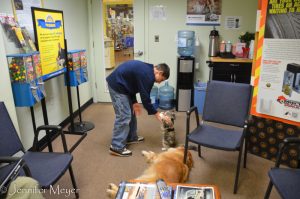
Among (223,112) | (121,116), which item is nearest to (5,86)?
(121,116)

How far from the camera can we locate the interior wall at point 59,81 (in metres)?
2.33

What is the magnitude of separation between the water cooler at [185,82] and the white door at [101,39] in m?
0.75

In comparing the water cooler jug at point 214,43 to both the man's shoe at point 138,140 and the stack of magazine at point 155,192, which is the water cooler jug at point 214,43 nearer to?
the man's shoe at point 138,140

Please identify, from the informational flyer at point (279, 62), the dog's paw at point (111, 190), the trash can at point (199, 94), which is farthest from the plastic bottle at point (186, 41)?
the dog's paw at point (111, 190)

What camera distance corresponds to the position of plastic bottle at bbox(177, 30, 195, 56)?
410 cm

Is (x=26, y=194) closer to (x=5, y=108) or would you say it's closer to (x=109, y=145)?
(x=5, y=108)

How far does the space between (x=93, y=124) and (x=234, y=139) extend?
214 cm

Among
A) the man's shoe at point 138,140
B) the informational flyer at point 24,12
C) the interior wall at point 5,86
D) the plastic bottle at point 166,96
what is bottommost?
the man's shoe at point 138,140

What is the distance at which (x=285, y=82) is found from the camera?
7.81 ft

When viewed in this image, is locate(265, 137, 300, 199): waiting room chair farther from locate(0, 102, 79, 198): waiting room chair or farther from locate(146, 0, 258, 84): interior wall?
locate(146, 0, 258, 84): interior wall

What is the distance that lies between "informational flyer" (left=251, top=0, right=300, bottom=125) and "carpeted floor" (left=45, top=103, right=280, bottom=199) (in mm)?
643

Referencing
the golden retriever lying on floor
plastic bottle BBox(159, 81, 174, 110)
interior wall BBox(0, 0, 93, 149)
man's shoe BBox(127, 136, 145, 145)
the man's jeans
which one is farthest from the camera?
plastic bottle BBox(159, 81, 174, 110)

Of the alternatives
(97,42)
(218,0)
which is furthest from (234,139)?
(97,42)

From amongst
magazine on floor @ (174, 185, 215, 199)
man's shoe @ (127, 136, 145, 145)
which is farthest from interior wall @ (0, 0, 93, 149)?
magazine on floor @ (174, 185, 215, 199)
